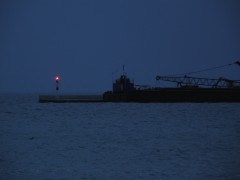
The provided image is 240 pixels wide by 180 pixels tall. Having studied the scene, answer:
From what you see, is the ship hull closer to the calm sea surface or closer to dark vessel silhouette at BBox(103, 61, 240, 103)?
dark vessel silhouette at BBox(103, 61, 240, 103)

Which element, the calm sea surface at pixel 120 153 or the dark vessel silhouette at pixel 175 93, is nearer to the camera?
the calm sea surface at pixel 120 153

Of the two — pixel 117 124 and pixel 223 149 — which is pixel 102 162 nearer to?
pixel 223 149

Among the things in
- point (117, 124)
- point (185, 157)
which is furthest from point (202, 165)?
point (117, 124)

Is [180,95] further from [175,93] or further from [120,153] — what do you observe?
[120,153]

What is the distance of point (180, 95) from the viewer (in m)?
135

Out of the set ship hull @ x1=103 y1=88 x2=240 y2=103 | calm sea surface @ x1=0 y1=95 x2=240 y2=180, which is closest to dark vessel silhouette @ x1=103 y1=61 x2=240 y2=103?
ship hull @ x1=103 y1=88 x2=240 y2=103

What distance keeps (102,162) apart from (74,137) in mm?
18776

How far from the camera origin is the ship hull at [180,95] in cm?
13125

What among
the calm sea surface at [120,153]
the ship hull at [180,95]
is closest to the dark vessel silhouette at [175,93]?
the ship hull at [180,95]

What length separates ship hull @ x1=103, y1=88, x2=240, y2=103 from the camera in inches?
5167

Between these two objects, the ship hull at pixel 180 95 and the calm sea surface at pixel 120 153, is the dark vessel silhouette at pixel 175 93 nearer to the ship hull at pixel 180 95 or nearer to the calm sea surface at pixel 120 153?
the ship hull at pixel 180 95

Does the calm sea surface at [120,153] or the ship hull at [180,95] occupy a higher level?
the ship hull at [180,95]

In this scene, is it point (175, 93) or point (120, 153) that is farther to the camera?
point (175, 93)

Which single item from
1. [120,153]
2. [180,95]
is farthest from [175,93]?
[120,153]
